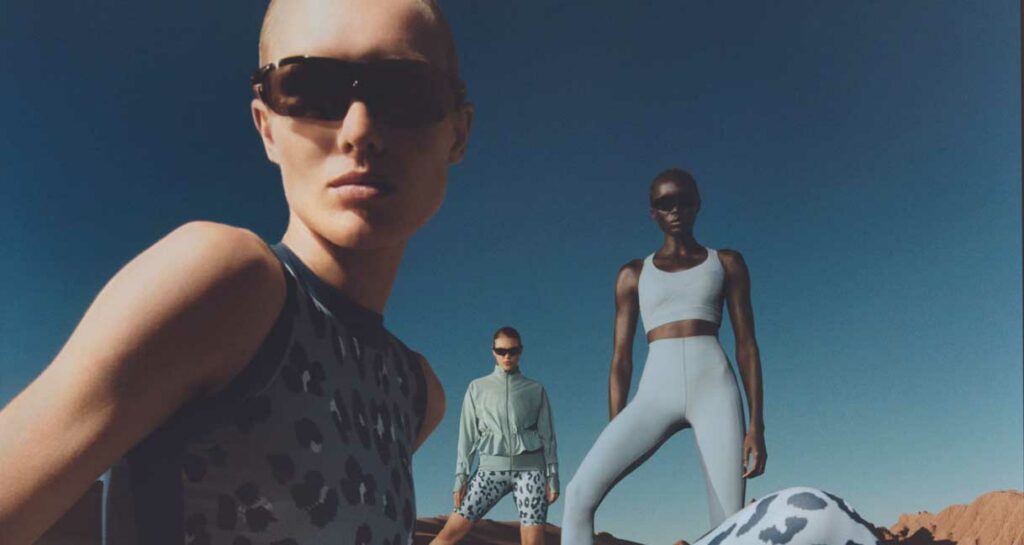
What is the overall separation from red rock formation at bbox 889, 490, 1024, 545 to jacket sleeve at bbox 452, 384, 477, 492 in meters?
6.22

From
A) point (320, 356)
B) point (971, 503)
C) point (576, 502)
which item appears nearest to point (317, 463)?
point (320, 356)

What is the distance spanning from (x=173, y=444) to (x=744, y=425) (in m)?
4.71

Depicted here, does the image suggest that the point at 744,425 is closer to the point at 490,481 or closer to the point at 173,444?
the point at 490,481

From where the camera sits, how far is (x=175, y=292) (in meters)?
0.97

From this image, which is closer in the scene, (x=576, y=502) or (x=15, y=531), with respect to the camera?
(x=15, y=531)

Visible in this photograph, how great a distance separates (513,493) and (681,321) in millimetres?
2957

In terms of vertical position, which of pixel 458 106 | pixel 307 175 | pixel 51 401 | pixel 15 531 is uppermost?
pixel 458 106

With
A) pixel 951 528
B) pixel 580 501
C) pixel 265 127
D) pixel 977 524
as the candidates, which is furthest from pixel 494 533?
pixel 265 127

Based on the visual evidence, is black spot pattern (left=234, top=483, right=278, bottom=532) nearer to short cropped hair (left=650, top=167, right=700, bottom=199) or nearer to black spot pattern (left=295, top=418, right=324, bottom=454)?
black spot pattern (left=295, top=418, right=324, bottom=454)

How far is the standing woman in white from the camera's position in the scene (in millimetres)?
5098

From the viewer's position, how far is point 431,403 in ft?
5.27

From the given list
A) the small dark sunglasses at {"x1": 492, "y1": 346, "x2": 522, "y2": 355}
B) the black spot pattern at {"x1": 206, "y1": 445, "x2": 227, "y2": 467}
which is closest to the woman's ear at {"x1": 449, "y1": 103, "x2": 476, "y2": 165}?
the black spot pattern at {"x1": 206, "y1": 445, "x2": 227, "y2": 467}

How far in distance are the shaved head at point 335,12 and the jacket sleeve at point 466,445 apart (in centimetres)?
703

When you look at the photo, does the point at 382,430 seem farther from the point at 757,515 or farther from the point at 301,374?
the point at 757,515
